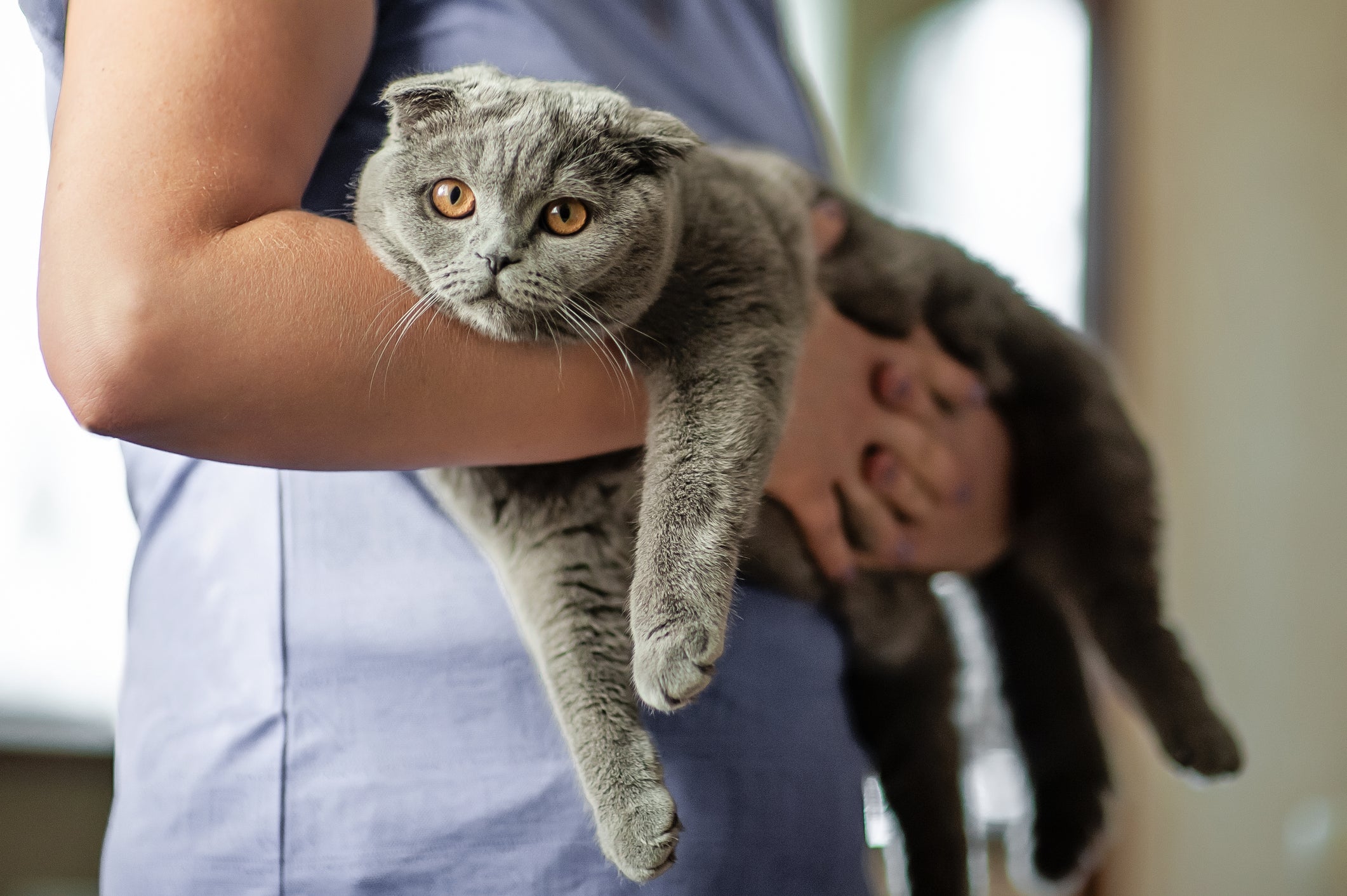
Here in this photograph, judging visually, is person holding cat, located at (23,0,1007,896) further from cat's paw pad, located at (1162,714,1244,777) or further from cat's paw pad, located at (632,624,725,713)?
cat's paw pad, located at (1162,714,1244,777)

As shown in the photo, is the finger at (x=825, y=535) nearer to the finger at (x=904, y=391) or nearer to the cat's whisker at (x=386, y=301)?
the finger at (x=904, y=391)

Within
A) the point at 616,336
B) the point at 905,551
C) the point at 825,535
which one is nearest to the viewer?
the point at 616,336

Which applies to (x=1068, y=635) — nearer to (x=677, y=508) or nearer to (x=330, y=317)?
(x=677, y=508)

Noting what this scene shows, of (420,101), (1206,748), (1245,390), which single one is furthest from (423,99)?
(1245,390)

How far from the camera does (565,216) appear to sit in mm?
405

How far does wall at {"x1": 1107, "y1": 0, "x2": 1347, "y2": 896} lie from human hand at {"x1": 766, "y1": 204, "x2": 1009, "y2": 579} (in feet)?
2.84

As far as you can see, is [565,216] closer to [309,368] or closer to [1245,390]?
[309,368]

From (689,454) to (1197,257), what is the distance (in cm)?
141

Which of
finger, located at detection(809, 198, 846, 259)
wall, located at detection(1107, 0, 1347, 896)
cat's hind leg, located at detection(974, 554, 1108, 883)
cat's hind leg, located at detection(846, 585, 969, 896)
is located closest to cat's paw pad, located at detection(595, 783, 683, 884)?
cat's hind leg, located at detection(846, 585, 969, 896)

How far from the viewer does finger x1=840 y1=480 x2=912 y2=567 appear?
645 millimetres

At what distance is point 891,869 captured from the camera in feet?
2.54

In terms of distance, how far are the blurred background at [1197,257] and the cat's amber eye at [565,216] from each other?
2.52 feet

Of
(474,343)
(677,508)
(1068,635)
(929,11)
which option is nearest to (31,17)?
(474,343)

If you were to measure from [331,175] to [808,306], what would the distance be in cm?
31
